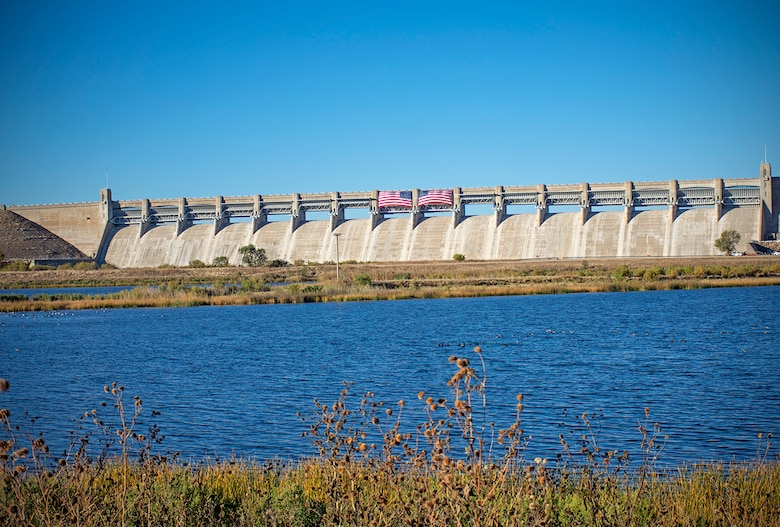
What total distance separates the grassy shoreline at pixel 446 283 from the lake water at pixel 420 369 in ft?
23.1

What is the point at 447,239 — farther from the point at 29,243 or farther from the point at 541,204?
the point at 29,243

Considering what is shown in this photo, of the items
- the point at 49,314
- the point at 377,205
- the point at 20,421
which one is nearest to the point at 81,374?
the point at 20,421

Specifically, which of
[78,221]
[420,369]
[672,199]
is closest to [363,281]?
[420,369]

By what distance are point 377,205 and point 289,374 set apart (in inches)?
2455

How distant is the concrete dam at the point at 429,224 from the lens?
67.2 metres

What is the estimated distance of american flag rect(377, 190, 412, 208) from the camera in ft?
259

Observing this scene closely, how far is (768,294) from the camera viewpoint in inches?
1515

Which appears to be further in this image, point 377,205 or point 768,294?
point 377,205

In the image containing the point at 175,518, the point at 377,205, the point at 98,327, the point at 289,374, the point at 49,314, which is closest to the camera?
the point at 175,518

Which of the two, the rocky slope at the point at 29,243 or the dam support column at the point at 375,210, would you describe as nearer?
the dam support column at the point at 375,210

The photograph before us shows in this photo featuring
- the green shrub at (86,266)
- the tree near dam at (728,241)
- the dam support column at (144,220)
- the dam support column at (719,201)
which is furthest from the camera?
the dam support column at (144,220)

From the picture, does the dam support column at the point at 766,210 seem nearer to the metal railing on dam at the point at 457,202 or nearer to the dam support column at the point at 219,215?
the metal railing on dam at the point at 457,202

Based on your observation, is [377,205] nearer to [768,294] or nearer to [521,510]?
Answer: [768,294]

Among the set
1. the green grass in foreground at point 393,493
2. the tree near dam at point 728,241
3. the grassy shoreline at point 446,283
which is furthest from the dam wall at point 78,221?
the green grass in foreground at point 393,493
